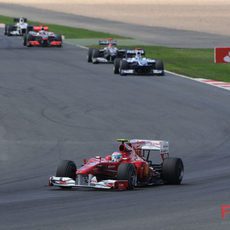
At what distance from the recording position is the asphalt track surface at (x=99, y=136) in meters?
14.2

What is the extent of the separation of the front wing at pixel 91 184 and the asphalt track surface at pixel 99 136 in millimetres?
188

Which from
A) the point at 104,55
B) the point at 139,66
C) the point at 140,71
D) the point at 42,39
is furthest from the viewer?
the point at 42,39

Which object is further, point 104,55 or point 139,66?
point 104,55

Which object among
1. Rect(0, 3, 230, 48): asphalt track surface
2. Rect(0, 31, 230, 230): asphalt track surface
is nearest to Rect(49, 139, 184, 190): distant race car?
Rect(0, 31, 230, 230): asphalt track surface

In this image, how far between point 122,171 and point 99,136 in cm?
837

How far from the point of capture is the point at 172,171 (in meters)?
19.2

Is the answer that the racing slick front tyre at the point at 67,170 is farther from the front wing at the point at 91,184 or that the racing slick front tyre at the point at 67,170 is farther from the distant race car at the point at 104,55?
Answer: the distant race car at the point at 104,55

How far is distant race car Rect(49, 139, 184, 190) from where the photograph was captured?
59.6 feet

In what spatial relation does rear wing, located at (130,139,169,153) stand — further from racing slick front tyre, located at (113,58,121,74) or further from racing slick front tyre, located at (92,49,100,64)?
racing slick front tyre, located at (92,49,100,64)

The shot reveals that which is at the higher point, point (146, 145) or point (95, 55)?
point (146, 145)

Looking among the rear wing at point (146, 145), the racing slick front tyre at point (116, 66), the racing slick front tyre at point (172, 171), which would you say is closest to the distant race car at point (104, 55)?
the racing slick front tyre at point (116, 66)

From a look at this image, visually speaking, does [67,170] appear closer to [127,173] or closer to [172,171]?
[127,173]

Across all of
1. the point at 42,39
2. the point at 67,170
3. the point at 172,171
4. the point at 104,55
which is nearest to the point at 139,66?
the point at 104,55

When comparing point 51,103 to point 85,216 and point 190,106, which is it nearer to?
point 190,106
